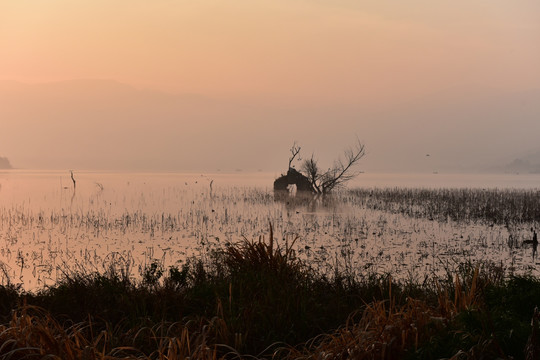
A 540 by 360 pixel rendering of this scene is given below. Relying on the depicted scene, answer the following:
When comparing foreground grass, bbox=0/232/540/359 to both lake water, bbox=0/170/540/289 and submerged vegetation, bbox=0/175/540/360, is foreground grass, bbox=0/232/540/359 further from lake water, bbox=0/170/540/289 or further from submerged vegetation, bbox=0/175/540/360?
lake water, bbox=0/170/540/289

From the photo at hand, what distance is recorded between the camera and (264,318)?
8141 millimetres

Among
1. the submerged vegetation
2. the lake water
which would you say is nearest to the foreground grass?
the submerged vegetation

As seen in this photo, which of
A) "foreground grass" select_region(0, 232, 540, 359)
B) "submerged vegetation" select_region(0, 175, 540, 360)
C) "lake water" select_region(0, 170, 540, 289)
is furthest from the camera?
"lake water" select_region(0, 170, 540, 289)

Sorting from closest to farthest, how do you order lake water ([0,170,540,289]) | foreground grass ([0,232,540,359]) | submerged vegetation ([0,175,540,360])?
foreground grass ([0,232,540,359]) → submerged vegetation ([0,175,540,360]) → lake water ([0,170,540,289])

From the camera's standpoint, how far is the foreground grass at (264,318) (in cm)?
523

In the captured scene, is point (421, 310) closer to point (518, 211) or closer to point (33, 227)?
point (33, 227)

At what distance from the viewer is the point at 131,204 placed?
36969mm

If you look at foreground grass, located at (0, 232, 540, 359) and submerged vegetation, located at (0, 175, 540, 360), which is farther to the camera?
submerged vegetation, located at (0, 175, 540, 360)

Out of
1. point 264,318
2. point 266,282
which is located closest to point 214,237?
point 266,282

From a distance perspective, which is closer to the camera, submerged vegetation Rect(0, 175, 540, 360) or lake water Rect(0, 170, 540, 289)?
submerged vegetation Rect(0, 175, 540, 360)

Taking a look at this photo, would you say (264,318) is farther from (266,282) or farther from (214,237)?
(214,237)

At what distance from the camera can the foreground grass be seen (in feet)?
17.2

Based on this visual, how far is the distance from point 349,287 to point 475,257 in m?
8.27

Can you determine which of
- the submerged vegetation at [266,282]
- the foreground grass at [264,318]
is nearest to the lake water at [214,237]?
the submerged vegetation at [266,282]
